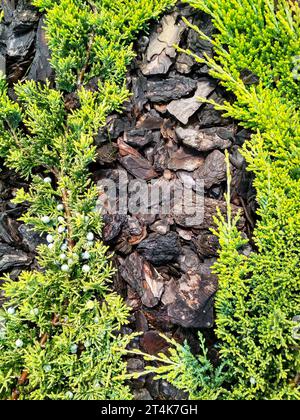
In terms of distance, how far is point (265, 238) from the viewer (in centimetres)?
292

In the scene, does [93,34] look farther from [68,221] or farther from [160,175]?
[68,221]

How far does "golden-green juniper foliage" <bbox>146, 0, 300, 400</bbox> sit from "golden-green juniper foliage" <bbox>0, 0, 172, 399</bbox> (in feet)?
2.10

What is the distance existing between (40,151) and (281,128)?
6.69 feet

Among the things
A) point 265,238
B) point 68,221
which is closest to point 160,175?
point 68,221

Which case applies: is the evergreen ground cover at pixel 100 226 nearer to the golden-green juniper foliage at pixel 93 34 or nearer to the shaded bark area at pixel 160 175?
the golden-green juniper foliage at pixel 93 34

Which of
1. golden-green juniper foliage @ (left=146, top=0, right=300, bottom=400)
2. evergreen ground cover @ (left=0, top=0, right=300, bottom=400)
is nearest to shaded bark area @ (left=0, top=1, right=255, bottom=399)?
evergreen ground cover @ (left=0, top=0, right=300, bottom=400)

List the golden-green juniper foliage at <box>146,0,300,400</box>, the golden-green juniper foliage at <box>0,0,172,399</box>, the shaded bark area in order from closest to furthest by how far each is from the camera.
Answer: the golden-green juniper foliage at <box>146,0,300,400</box> < the golden-green juniper foliage at <box>0,0,172,399</box> < the shaded bark area

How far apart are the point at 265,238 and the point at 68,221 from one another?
5.28 ft

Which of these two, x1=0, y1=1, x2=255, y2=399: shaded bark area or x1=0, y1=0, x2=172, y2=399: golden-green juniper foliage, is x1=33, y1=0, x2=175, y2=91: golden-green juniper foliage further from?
x1=0, y1=1, x2=255, y2=399: shaded bark area

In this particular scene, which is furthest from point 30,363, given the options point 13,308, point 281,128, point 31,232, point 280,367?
point 281,128

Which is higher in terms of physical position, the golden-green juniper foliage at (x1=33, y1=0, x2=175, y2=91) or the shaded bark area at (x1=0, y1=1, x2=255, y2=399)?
the golden-green juniper foliage at (x1=33, y1=0, x2=175, y2=91)

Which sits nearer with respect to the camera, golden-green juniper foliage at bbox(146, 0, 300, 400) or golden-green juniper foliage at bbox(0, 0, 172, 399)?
golden-green juniper foliage at bbox(146, 0, 300, 400)

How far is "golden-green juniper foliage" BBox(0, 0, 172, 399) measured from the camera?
309 cm

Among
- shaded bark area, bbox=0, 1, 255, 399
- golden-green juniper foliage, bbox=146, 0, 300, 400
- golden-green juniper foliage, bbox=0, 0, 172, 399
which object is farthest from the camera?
shaded bark area, bbox=0, 1, 255, 399
